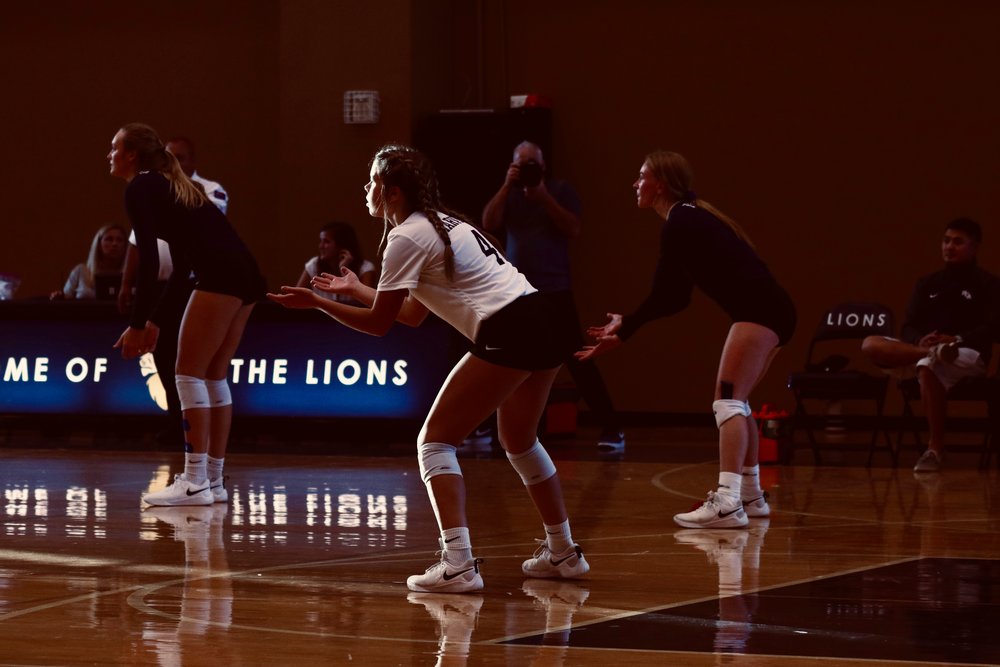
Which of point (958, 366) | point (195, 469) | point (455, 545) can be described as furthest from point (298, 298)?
point (958, 366)

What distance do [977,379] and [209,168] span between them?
696cm

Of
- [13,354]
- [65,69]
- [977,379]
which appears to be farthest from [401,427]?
[65,69]

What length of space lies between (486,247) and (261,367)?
570 cm

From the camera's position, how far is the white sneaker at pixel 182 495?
682cm

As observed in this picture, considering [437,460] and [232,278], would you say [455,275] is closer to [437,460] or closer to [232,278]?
[437,460]

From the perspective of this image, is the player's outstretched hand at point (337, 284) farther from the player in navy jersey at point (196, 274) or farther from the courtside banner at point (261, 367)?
the courtside banner at point (261, 367)

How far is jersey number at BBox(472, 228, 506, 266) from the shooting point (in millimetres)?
4734

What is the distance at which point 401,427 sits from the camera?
998 cm

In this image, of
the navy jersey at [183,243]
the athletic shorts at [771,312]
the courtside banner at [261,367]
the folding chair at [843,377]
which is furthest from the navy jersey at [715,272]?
the courtside banner at [261,367]

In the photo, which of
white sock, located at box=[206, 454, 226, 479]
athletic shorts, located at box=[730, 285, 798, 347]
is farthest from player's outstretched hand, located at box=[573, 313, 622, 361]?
white sock, located at box=[206, 454, 226, 479]

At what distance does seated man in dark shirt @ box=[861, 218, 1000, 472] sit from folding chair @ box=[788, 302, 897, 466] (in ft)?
0.62

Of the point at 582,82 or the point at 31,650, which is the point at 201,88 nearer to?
the point at 582,82

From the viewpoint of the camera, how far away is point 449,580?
4.64 m

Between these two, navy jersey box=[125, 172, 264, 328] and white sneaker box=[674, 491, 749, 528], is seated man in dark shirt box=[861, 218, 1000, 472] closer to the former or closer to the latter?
white sneaker box=[674, 491, 749, 528]
